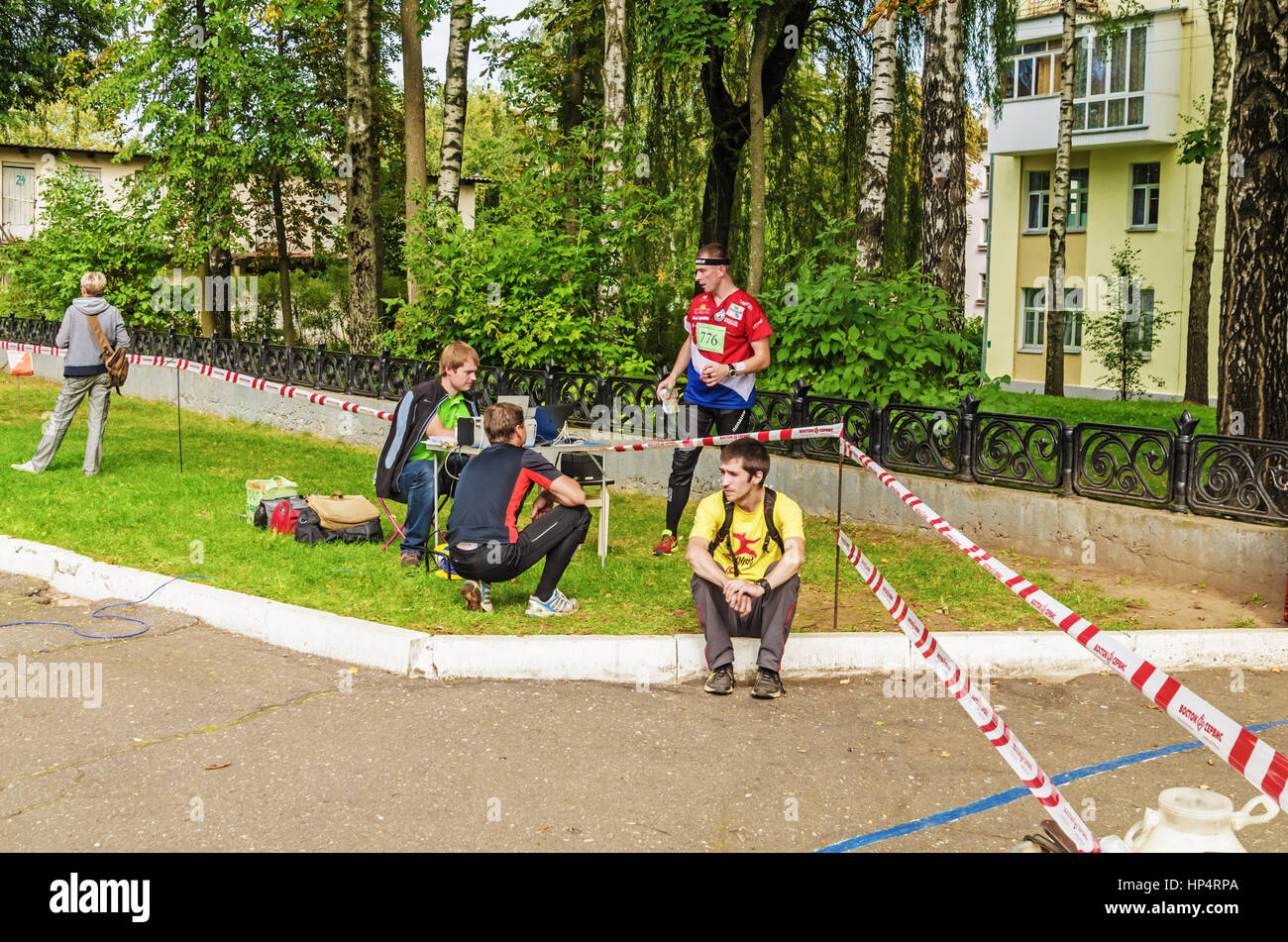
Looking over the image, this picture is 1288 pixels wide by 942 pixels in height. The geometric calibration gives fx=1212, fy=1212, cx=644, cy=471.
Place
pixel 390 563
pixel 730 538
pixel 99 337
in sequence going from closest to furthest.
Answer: pixel 730 538
pixel 390 563
pixel 99 337

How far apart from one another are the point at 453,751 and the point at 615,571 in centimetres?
332

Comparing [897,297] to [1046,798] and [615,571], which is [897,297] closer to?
[615,571]

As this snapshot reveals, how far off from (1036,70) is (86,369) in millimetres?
31406

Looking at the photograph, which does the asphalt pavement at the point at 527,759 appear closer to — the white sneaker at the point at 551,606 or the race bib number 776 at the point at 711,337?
the white sneaker at the point at 551,606

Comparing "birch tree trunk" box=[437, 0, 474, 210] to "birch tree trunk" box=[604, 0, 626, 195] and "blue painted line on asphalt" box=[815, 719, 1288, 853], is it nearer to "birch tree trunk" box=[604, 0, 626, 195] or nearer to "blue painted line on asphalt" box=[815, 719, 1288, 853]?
"birch tree trunk" box=[604, 0, 626, 195]

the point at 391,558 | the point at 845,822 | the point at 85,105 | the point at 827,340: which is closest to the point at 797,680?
the point at 845,822

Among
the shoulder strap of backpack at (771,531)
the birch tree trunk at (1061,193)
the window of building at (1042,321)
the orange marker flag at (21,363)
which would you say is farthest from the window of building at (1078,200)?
the shoulder strap of backpack at (771,531)

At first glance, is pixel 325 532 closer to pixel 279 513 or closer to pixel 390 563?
pixel 279 513

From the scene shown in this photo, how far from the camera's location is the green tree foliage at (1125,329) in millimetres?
29547

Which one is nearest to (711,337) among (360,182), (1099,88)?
(360,182)

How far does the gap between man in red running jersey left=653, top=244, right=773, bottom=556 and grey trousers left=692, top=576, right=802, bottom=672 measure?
105 inches

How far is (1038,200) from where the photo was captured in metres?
36.8

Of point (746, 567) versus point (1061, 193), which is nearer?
point (746, 567)

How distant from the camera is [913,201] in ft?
79.2
